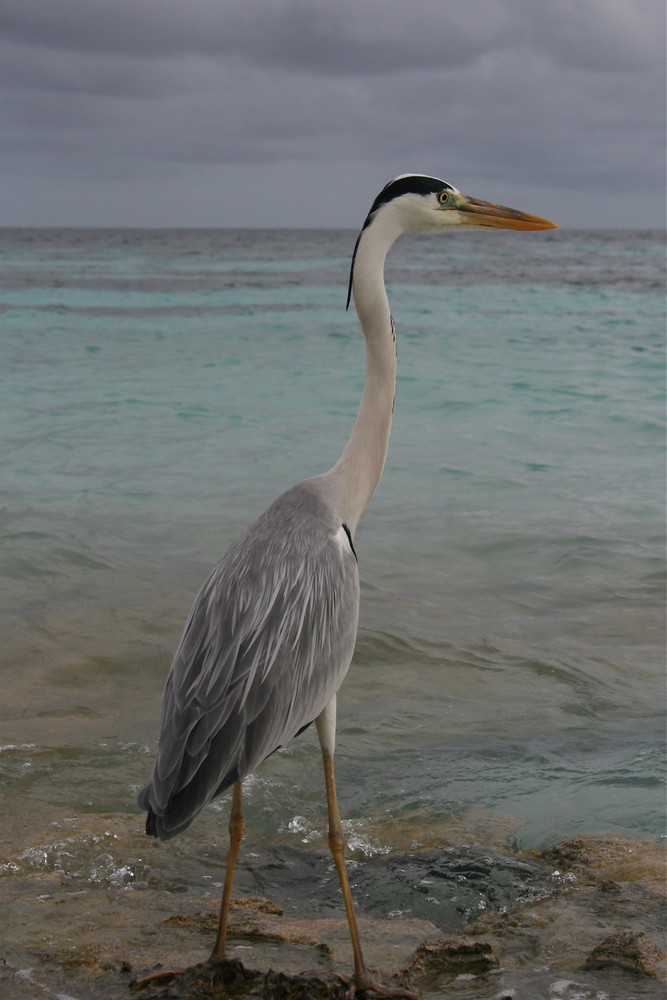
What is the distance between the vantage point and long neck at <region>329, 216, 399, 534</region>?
3.76 meters

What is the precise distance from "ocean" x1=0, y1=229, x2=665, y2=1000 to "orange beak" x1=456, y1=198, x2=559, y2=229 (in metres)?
2.31

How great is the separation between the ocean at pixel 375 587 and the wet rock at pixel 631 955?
2.63ft

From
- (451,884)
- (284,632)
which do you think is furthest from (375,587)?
(284,632)

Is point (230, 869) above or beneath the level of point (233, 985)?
above

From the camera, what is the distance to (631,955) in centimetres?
316

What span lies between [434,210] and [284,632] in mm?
1708

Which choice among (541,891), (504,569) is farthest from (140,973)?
(504,569)

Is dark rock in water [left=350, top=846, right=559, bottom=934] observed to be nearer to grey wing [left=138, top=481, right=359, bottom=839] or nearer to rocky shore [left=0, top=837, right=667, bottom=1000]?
rocky shore [left=0, top=837, right=667, bottom=1000]

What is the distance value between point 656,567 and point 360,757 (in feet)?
11.8

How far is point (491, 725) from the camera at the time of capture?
539 centimetres

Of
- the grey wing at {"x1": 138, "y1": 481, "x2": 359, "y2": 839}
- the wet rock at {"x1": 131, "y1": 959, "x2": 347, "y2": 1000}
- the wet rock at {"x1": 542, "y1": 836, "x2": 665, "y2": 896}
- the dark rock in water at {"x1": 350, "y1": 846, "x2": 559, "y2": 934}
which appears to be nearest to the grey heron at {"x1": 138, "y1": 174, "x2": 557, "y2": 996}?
the grey wing at {"x1": 138, "y1": 481, "x2": 359, "y2": 839}

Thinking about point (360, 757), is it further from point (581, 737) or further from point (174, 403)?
point (174, 403)

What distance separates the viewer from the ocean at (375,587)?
439 centimetres

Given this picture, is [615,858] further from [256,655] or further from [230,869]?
[256,655]
